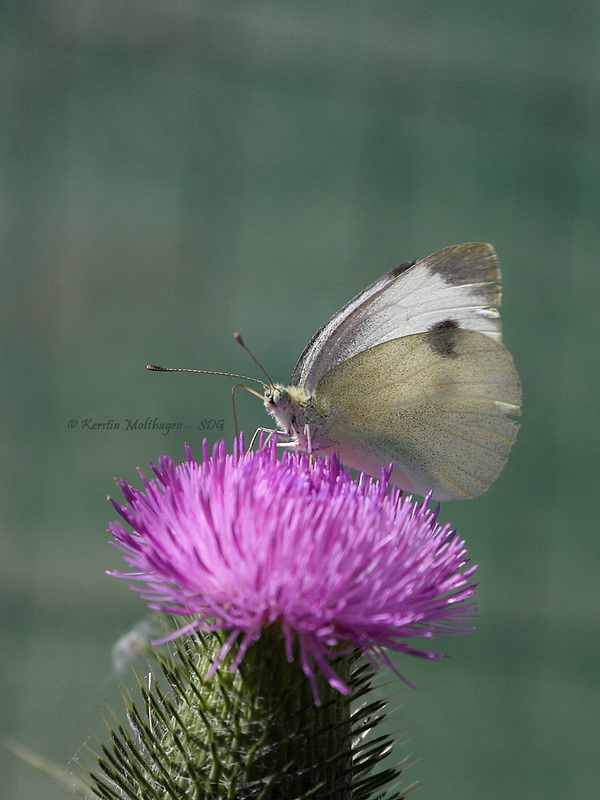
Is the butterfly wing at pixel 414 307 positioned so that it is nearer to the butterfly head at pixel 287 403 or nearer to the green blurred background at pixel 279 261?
the butterfly head at pixel 287 403

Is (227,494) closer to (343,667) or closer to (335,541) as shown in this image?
(335,541)

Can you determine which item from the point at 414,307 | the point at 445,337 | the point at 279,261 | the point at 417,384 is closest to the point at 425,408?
the point at 417,384

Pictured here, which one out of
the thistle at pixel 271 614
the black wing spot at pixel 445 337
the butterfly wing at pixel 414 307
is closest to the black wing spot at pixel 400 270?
the butterfly wing at pixel 414 307

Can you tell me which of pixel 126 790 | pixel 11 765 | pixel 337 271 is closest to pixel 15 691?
pixel 11 765

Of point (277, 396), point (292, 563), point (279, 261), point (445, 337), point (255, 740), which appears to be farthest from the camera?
point (279, 261)

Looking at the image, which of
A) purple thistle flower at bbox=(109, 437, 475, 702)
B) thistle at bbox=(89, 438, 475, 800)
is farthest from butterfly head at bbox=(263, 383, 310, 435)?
purple thistle flower at bbox=(109, 437, 475, 702)

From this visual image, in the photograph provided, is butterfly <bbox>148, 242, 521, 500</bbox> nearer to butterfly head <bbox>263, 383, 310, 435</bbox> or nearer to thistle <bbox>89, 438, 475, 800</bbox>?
butterfly head <bbox>263, 383, 310, 435</bbox>

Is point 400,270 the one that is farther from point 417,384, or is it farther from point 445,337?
point 417,384
